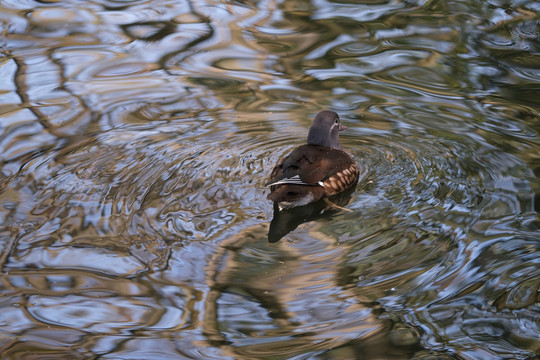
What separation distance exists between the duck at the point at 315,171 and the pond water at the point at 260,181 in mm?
164

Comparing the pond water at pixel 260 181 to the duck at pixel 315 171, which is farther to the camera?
the duck at pixel 315 171

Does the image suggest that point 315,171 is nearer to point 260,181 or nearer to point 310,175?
point 310,175

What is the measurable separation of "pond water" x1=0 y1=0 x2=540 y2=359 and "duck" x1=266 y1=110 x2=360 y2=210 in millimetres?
164

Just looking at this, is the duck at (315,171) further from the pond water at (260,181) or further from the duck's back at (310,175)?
the pond water at (260,181)

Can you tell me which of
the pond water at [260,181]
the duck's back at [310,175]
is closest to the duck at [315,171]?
the duck's back at [310,175]

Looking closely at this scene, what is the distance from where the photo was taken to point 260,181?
6.49 m

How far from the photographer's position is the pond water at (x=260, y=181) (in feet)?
15.3

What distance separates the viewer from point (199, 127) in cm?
737

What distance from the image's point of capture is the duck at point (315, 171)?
6.14m

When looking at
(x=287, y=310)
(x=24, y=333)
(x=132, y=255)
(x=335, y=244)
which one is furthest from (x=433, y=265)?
(x=24, y=333)

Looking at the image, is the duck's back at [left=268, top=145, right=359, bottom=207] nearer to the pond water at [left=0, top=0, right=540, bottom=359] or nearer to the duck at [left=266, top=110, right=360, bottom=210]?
the duck at [left=266, top=110, right=360, bottom=210]

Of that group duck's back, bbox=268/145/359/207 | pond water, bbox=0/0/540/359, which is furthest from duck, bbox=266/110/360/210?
pond water, bbox=0/0/540/359

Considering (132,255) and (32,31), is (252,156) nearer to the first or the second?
(132,255)

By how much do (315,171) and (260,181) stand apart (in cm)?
48
